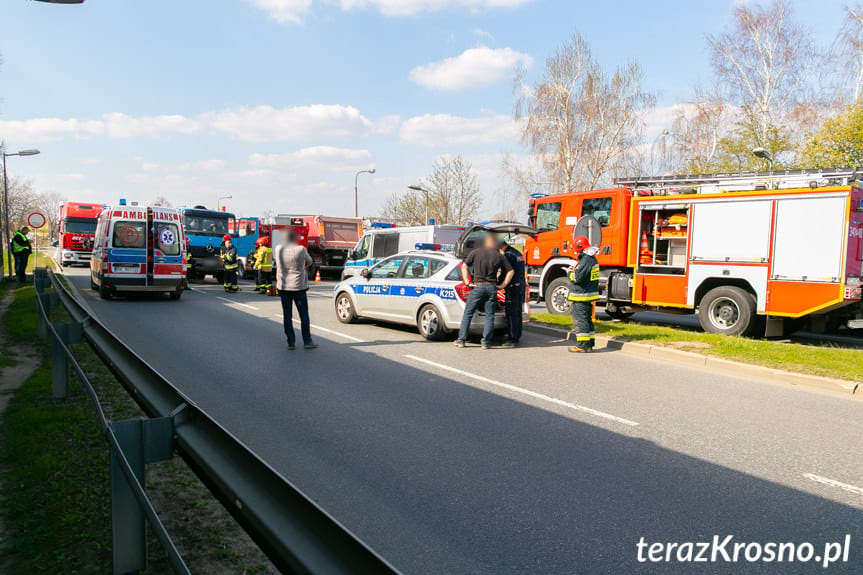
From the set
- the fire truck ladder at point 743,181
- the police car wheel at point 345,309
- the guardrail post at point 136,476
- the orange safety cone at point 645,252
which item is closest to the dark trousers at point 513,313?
the police car wheel at point 345,309

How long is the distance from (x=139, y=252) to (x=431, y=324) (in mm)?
9473

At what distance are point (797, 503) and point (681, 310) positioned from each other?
29.8 ft

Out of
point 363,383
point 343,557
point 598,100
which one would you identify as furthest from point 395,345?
point 598,100

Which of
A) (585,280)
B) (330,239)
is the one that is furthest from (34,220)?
(585,280)

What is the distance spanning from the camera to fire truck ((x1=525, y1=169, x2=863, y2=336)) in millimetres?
10320

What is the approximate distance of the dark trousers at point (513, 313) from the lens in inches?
410

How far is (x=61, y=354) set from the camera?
18.1 feet

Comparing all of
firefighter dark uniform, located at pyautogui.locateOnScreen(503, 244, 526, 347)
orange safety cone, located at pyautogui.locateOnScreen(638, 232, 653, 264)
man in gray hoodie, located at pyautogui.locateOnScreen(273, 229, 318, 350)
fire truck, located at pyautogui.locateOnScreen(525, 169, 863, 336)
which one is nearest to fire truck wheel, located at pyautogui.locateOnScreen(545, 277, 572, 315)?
fire truck, located at pyautogui.locateOnScreen(525, 169, 863, 336)

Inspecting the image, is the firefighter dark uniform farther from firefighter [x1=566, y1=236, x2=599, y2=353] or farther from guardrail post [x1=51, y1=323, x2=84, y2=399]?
guardrail post [x1=51, y1=323, x2=84, y2=399]

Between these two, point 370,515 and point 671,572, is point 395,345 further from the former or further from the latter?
point 671,572

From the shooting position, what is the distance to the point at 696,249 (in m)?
12.1

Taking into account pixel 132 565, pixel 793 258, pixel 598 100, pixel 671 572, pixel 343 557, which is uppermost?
pixel 598 100

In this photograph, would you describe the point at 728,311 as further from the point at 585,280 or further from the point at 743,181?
the point at 585,280

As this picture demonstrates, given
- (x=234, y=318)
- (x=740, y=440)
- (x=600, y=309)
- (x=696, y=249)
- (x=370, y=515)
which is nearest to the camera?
(x=370, y=515)
